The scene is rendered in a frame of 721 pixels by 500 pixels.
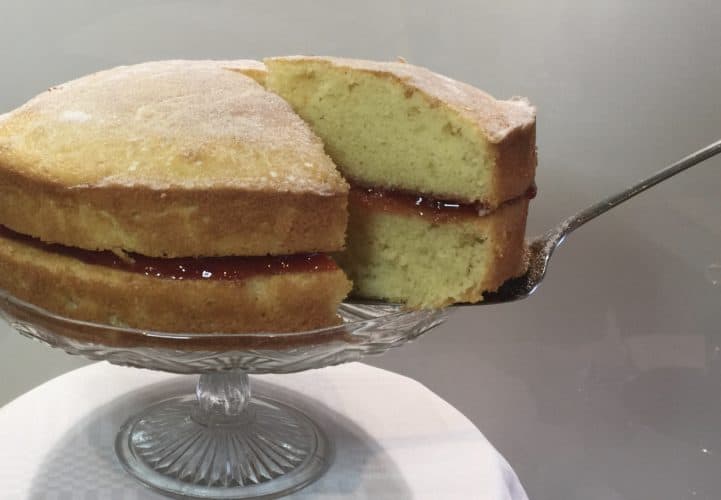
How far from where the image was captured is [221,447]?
1.24m

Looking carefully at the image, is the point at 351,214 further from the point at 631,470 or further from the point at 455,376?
the point at 631,470

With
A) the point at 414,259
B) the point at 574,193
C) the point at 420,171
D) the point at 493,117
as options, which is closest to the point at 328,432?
the point at 414,259

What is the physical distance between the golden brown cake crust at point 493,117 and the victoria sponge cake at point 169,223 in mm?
196

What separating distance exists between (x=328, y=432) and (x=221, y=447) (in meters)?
0.19

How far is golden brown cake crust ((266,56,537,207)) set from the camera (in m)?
1.10

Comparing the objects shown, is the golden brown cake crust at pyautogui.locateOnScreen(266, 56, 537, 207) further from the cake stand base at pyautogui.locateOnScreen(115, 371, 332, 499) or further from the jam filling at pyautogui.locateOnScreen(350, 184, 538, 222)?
the cake stand base at pyautogui.locateOnScreen(115, 371, 332, 499)

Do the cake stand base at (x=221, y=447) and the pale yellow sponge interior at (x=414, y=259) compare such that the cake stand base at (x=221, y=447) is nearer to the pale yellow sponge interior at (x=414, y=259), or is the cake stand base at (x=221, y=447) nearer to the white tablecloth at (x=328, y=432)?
the white tablecloth at (x=328, y=432)

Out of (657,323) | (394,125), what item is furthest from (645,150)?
(394,125)

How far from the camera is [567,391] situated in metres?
2.00

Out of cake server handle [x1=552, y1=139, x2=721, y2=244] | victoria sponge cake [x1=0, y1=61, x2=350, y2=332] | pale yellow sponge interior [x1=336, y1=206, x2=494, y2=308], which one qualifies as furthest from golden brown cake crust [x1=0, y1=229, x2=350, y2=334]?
cake server handle [x1=552, y1=139, x2=721, y2=244]

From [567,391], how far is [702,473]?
0.34 metres

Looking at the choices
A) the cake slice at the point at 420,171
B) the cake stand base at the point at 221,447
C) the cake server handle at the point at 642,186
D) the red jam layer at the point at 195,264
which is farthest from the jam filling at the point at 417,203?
the cake stand base at the point at 221,447

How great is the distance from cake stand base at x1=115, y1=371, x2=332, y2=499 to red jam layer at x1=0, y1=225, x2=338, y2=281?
0.31 metres

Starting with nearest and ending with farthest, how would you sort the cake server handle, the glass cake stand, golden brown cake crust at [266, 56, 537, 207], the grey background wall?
the glass cake stand → golden brown cake crust at [266, 56, 537, 207] → the cake server handle → the grey background wall
